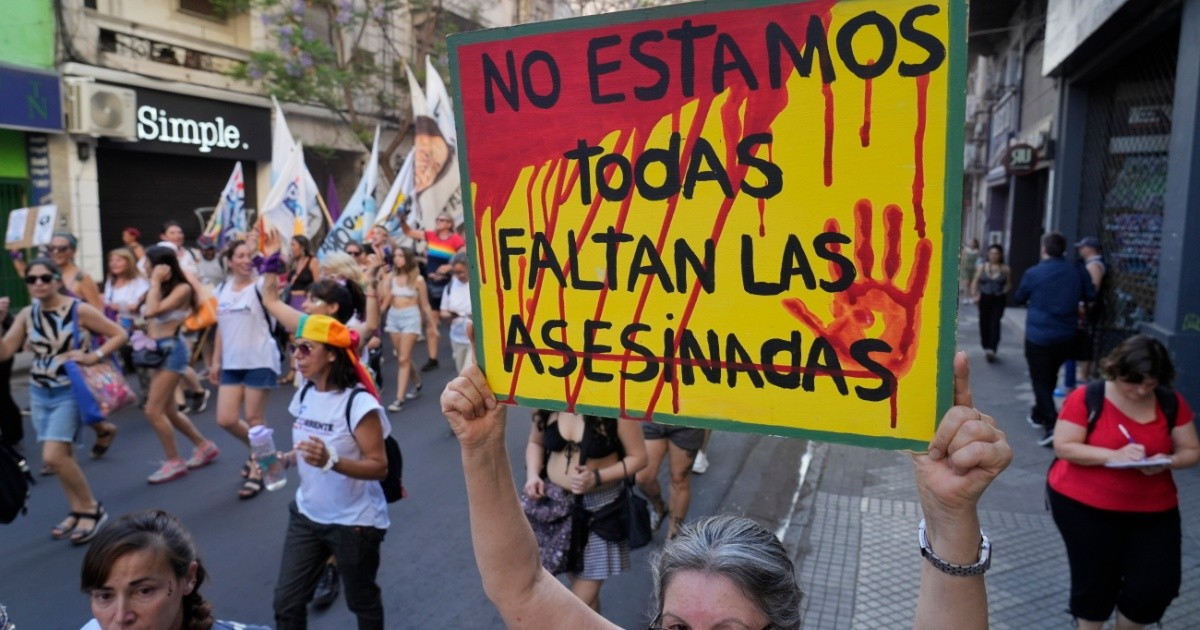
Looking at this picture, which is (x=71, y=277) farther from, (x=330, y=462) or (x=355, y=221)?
(x=330, y=462)

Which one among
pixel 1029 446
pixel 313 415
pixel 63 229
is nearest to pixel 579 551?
pixel 313 415

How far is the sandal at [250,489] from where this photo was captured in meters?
5.95

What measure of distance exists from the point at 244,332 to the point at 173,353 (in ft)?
2.47

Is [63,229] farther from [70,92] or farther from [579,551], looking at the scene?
[579,551]

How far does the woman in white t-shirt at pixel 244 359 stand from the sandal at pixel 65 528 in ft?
3.46

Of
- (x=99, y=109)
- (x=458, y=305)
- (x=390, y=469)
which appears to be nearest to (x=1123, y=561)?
(x=390, y=469)

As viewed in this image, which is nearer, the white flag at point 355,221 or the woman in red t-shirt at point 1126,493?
the woman in red t-shirt at point 1126,493

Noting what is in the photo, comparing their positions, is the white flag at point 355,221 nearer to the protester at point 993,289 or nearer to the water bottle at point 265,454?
the water bottle at point 265,454

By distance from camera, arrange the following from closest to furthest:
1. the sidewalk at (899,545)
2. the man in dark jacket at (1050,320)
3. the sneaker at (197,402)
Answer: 1. the sidewalk at (899,545)
2. the man in dark jacket at (1050,320)
3. the sneaker at (197,402)

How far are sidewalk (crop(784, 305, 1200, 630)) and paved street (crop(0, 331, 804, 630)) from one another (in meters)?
0.43

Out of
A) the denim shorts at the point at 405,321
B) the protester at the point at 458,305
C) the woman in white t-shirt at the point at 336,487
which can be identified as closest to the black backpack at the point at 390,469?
the woman in white t-shirt at the point at 336,487

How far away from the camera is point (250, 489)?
5.97 m

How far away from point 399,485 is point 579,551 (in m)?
0.91

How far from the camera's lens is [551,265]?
1809mm
